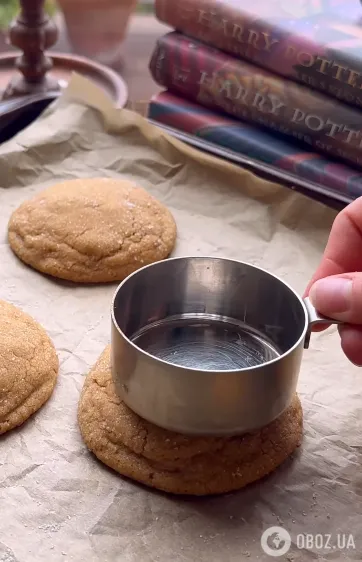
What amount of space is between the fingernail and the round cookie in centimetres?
54

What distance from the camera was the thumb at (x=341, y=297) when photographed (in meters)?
0.85

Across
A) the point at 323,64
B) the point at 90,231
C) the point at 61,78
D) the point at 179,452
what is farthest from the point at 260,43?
the point at 179,452

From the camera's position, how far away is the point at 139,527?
0.88 metres

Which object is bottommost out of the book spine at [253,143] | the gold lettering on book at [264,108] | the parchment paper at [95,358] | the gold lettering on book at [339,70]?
the parchment paper at [95,358]

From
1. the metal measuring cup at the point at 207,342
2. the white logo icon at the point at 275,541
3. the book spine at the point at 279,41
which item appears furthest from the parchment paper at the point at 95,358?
the book spine at the point at 279,41

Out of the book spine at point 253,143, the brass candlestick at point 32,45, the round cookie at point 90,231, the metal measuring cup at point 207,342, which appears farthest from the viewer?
the brass candlestick at point 32,45

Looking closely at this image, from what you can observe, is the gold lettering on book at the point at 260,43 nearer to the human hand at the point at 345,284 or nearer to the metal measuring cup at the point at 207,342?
the human hand at the point at 345,284

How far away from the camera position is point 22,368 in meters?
1.05

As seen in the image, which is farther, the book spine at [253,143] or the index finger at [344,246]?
the book spine at [253,143]

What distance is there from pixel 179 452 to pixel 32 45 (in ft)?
3.88

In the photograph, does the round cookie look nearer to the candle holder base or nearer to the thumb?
the candle holder base

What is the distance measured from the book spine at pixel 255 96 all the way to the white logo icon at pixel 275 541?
0.82m

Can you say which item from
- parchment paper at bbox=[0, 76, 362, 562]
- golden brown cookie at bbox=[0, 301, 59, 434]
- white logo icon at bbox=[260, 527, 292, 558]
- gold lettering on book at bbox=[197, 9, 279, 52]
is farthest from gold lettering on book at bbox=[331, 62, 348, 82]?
white logo icon at bbox=[260, 527, 292, 558]

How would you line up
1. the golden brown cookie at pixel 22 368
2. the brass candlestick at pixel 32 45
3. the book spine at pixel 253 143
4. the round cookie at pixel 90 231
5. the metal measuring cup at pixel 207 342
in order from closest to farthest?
the metal measuring cup at pixel 207 342 → the golden brown cookie at pixel 22 368 → the round cookie at pixel 90 231 → the book spine at pixel 253 143 → the brass candlestick at pixel 32 45
